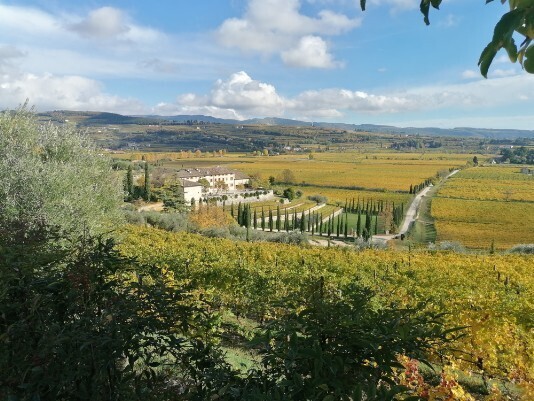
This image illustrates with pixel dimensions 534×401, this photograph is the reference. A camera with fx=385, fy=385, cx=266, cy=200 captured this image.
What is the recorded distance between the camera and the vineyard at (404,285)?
24.4 feet

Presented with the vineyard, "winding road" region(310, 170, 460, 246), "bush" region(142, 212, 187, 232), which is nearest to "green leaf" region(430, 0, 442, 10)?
the vineyard

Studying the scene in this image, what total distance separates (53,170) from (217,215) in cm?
3104

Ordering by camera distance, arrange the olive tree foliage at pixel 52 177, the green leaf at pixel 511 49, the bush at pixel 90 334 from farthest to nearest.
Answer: the olive tree foliage at pixel 52 177
the bush at pixel 90 334
the green leaf at pixel 511 49

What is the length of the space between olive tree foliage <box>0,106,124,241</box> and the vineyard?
245 cm

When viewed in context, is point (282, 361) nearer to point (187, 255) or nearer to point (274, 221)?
point (187, 255)

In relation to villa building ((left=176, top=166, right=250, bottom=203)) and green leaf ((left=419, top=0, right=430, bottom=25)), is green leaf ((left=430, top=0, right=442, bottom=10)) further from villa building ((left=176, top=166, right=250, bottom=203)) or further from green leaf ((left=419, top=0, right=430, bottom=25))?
villa building ((left=176, top=166, right=250, bottom=203))

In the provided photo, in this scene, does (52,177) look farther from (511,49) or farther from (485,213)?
(485,213)

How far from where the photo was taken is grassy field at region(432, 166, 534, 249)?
4747cm

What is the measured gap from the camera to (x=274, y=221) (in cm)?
5744

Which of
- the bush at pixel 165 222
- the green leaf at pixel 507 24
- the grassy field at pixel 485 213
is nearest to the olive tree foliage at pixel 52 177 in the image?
the green leaf at pixel 507 24

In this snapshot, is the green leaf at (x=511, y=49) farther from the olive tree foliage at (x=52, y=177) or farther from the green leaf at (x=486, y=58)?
the olive tree foliage at (x=52, y=177)

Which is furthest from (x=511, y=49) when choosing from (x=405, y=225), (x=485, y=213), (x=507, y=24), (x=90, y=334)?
(x=485, y=213)

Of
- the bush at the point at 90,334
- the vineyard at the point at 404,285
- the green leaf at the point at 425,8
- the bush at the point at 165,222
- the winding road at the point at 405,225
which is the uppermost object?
the green leaf at the point at 425,8

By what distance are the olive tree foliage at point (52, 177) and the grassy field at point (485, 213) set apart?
41.4 metres
